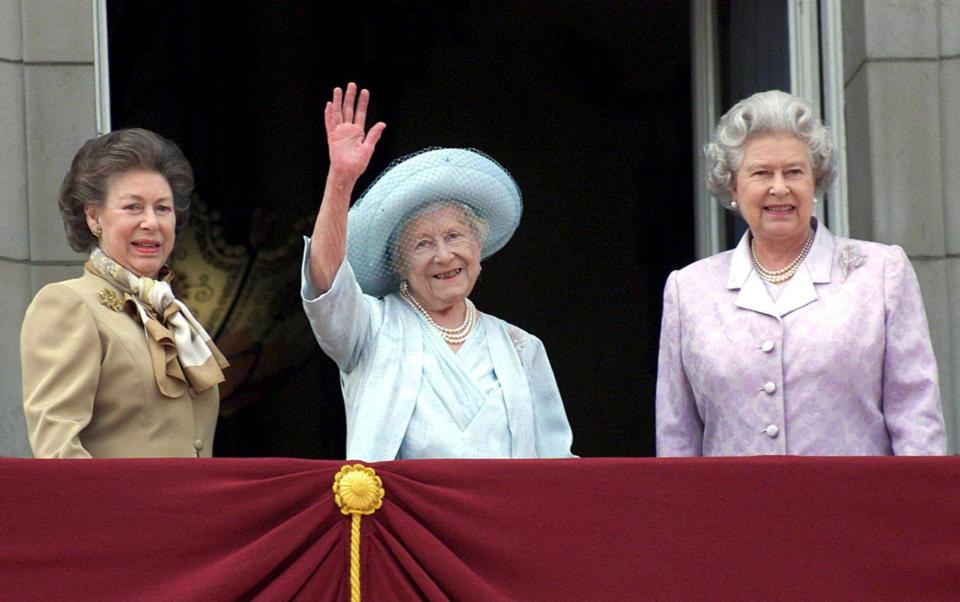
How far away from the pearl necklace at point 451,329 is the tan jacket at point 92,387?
59cm

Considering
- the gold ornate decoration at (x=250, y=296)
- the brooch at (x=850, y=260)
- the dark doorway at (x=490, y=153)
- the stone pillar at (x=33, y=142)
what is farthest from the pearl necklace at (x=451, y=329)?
the gold ornate decoration at (x=250, y=296)

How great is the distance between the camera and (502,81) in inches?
381

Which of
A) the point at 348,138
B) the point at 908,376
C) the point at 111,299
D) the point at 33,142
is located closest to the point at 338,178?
the point at 348,138

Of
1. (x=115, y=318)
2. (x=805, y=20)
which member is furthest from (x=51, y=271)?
(x=805, y=20)

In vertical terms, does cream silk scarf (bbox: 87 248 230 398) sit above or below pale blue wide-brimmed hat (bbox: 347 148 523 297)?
below

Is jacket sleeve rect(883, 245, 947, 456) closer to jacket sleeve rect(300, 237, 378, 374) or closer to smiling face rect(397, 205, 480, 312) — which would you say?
smiling face rect(397, 205, 480, 312)

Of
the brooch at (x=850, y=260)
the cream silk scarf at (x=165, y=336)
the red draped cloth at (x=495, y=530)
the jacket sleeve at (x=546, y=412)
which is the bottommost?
the red draped cloth at (x=495, y=530)

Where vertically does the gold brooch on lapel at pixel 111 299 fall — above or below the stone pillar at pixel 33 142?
below

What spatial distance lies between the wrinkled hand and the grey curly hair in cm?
91

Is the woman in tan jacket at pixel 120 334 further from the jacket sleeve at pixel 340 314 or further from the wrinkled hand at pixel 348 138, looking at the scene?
the wrinkled hand at pixel 348 138

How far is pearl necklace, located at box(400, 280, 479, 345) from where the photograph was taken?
15.0 ft

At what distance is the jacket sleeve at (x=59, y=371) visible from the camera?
409 centimetres

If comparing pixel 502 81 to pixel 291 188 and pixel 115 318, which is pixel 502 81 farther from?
pixel 115 318

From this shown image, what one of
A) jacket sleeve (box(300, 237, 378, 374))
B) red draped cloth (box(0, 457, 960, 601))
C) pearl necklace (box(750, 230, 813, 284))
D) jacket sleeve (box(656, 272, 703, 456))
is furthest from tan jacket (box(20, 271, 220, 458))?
pearl necklace (box(750, 230, 813, 284))
